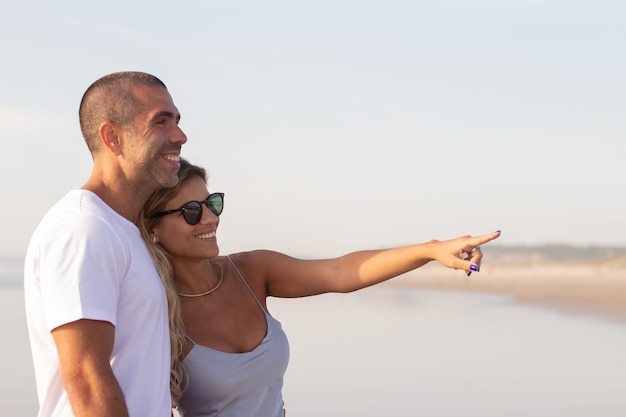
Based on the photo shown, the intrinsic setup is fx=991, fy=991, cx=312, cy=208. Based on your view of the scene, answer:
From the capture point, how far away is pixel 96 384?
2.89 metres

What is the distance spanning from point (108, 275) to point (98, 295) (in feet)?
0.25

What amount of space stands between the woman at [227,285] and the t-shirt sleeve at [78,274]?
1037 millimetres

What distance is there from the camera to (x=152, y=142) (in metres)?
3.23

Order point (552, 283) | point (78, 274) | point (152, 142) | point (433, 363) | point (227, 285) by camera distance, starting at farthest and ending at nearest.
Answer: point (552, 283), point (433, 363), point (227, 285), point (152, 142), point (78, 274)

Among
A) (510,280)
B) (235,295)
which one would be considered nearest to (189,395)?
(235,295)

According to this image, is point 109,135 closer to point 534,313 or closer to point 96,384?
point 96,384

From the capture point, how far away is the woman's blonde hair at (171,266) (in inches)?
156

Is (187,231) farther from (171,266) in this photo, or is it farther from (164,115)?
(164,115)

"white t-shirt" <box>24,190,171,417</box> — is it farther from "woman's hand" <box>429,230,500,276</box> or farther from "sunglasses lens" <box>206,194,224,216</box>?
"woman's hand" <box>429,230,500,276</box>

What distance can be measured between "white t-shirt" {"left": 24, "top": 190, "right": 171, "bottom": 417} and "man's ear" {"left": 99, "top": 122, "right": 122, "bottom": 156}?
0.18 metres

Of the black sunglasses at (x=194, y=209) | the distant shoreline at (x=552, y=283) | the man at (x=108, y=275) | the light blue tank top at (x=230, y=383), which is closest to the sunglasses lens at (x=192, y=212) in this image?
the black sunglasses at (x=194, y=209)

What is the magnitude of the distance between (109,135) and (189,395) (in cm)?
129

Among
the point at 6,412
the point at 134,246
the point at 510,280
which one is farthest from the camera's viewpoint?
the point at 510,280

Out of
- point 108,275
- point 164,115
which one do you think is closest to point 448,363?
point 164,115
